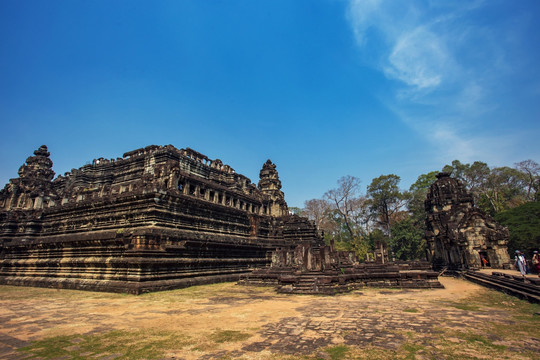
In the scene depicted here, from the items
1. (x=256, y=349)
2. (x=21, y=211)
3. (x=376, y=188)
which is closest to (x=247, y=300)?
(x=256, y=349)

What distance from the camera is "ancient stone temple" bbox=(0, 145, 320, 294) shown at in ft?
44.2

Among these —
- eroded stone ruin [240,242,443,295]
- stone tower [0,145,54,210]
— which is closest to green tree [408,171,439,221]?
eroded stone ruin [240,242,443,295]

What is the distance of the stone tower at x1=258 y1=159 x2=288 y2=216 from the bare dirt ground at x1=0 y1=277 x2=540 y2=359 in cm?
2441

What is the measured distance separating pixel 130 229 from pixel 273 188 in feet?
72.2

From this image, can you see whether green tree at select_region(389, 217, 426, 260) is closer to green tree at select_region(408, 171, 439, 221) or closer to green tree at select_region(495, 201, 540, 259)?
green tree at select_region(408, 171, 439, 221)

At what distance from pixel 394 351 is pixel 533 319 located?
14.7 ft

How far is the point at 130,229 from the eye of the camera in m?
13.8

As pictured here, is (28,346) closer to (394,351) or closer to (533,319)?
(394,351)

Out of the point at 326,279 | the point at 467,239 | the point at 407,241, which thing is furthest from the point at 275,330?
the point at 407,241

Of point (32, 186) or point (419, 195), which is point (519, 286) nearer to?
point (32, 186)

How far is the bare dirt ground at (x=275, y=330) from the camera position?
4527 millimetres

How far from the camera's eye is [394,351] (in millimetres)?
4457

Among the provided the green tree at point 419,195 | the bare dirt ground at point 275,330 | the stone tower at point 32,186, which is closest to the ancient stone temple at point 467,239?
the bare dirt ground at point 275,330

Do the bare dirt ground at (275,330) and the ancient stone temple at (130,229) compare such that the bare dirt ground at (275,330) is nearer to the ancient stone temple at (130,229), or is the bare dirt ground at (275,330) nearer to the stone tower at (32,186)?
the ancient stone temple at (130,229)
